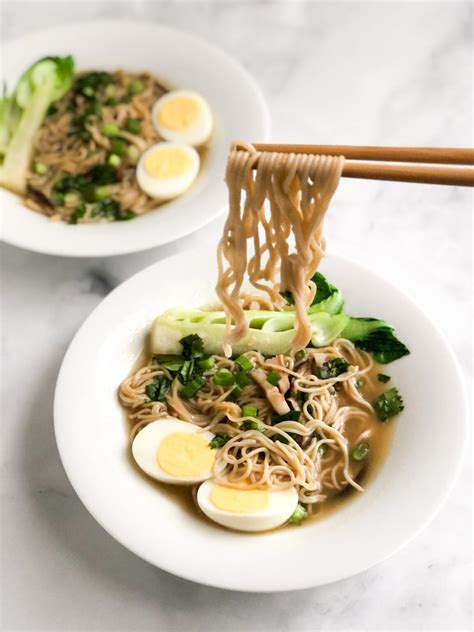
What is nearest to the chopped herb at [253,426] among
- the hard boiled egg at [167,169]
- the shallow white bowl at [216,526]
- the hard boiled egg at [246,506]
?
the hard boiled egg at [246,506]

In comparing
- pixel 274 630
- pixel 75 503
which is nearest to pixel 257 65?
pixel 75 503

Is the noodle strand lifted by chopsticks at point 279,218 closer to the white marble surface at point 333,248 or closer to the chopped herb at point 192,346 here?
the chopped herb at point 192,346

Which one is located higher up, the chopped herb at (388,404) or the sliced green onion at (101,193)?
the sliced green onion at (101,193)

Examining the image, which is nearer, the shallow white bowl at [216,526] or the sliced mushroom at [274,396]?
the shallow white bowl at [216,526]

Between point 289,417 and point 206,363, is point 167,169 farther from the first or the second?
point 289,417

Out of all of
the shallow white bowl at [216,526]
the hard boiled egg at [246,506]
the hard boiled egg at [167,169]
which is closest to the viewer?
the shallow white bowl at [216,526]

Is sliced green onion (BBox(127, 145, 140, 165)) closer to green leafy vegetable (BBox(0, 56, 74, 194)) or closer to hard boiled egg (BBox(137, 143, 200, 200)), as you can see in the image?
hard boiled egg (BBox(137, 143, 200, 200))

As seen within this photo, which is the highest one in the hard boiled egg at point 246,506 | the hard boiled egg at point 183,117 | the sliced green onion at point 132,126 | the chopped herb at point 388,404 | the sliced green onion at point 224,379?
the hard boiled egg at point 183,117
